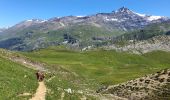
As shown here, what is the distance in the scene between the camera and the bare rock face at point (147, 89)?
70.9 meters

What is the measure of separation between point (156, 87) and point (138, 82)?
220 inches

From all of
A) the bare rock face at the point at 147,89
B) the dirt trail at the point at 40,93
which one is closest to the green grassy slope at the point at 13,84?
the dirt trail at the point at 40,93

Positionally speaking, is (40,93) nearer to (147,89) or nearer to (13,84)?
(13,84)

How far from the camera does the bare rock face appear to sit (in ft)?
233

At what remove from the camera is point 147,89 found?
73750 mm

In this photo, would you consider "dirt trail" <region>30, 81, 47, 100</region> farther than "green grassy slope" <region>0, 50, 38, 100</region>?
Yes

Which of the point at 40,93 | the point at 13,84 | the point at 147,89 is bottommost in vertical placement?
the point at 147,89

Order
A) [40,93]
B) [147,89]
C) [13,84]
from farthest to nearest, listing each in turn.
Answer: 1. [147,89]
2. [13,84]
3. [40,93]

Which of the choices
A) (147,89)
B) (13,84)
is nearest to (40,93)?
(13,84)

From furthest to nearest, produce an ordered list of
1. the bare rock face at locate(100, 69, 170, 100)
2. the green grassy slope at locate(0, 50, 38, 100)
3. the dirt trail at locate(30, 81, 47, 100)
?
the bare rock face at locate(100, 69, 170, 100) < the dirt trail at locate(30, 81, 47, 100) < the green grassy slope at locate(0, 50, 38, 100)

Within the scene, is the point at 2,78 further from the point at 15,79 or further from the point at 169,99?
the point at 169,99

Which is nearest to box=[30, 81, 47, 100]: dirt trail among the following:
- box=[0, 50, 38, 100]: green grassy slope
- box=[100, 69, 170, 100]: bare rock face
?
box=[0, 50, 38, 100]: green grassy slope

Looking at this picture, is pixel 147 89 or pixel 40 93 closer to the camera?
pixel 40 93

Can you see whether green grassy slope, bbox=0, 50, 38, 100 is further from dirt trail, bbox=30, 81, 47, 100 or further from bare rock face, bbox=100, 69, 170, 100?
bare rock face, bbox=100, 69, 170, 100
